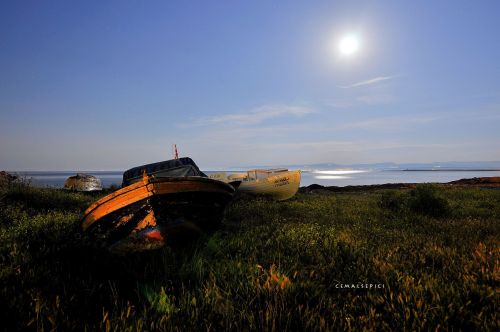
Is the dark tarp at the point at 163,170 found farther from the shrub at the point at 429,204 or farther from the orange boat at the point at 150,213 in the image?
the shrub at the point at 429,204

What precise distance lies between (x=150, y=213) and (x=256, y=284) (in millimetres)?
3127

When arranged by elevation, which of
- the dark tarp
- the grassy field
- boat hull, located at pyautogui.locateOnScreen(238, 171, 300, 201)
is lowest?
the grassy field

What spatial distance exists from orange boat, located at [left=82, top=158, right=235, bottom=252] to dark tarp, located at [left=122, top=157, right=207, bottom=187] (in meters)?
2.19

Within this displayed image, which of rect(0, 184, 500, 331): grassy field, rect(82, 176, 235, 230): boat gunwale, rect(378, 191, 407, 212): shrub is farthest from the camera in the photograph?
rect(378, 191, 407, 212): shrub

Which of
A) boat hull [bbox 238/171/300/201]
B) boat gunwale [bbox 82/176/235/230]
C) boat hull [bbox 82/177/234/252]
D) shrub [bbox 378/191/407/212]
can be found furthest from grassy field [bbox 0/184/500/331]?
boat hull [bbox 238/171/300/201]

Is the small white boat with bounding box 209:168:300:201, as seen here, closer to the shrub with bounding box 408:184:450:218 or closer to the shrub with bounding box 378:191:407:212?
Result: the shrub with bounding box 378:191:407:212

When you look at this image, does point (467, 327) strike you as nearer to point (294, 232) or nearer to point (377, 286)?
point (377, 286)

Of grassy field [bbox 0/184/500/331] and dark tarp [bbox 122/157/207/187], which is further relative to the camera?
dark tarp [bbox 122/157/207/187]

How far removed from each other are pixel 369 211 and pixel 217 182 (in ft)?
24.4

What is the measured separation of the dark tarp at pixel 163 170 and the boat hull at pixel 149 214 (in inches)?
89.6

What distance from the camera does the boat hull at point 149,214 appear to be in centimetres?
589

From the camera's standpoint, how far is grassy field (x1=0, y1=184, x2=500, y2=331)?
3059 millimetres

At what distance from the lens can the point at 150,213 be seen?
590 cm

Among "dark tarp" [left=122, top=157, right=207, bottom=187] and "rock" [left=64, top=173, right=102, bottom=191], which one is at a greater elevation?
"dark tarp" [left=122, top=157, right=207, bottom=187]
